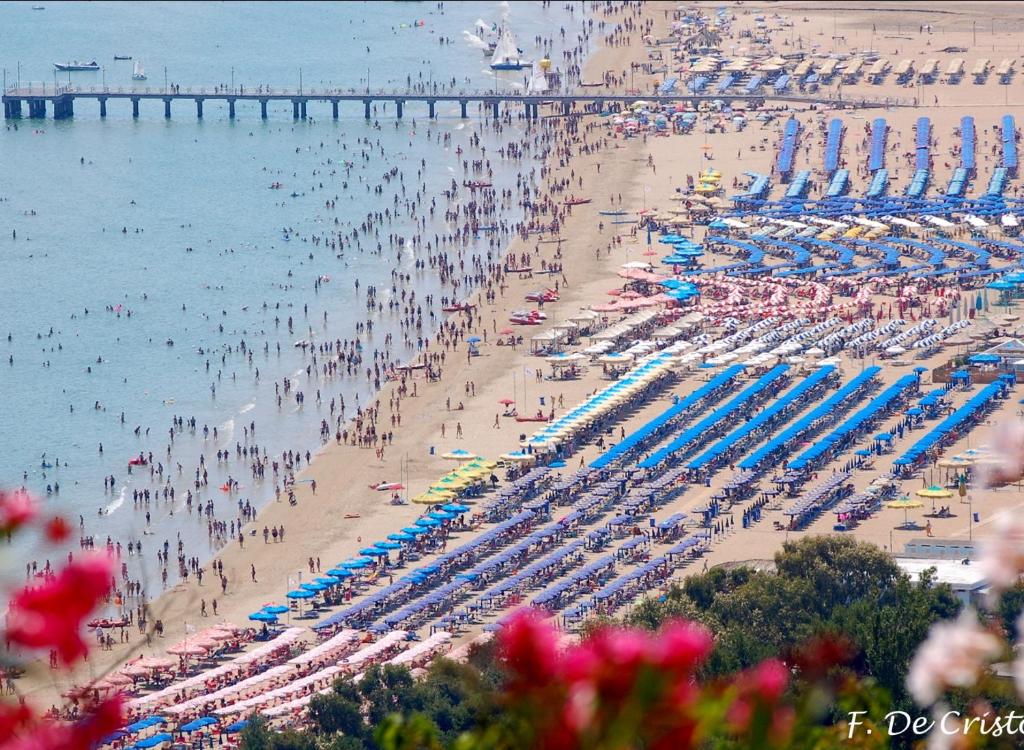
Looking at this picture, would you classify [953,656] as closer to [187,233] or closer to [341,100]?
[187,233]

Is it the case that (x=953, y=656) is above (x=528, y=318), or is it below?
above

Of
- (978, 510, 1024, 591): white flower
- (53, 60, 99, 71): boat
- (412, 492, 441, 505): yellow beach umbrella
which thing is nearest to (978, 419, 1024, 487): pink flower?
(978, 510, 1024, 591): white flower

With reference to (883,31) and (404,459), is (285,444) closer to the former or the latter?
(404,459)

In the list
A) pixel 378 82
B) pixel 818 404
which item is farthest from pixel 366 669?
pixel 378 82

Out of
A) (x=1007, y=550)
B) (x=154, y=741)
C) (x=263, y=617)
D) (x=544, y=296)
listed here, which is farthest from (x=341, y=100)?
(x=1007, y=550)

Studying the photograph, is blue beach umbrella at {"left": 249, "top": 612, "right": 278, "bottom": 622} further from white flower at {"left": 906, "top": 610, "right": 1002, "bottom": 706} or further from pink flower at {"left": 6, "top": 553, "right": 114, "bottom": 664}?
pink flower at {"left": 6, "top": 553, "right": 114, "bottom": 664}
